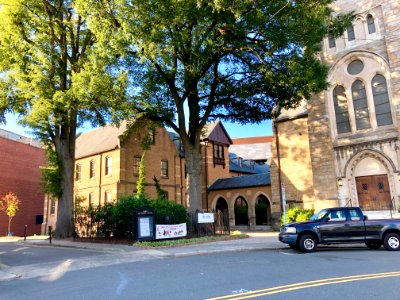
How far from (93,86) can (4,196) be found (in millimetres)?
25794

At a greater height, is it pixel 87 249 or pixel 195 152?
pixel 195 152

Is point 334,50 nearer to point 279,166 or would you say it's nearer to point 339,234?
point 279,166

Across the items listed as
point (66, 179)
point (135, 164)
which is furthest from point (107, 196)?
point (66, 179)

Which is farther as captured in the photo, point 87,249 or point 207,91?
point 207,91

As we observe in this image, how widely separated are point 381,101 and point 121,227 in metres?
18.6

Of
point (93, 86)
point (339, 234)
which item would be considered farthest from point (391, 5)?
point (93, 86)

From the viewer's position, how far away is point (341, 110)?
81.9ft

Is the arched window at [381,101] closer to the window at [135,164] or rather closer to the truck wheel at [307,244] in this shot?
the truck wheel at [307,244]

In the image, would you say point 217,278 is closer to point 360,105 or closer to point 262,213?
point 360,105

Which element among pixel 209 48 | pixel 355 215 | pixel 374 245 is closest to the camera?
pixel 355 215

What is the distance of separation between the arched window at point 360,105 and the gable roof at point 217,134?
17203 mm

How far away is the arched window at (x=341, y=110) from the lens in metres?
24.7

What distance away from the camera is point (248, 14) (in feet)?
52.9

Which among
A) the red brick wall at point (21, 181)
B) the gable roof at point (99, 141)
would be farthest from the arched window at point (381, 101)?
the red brick wall at point (21, 181)
